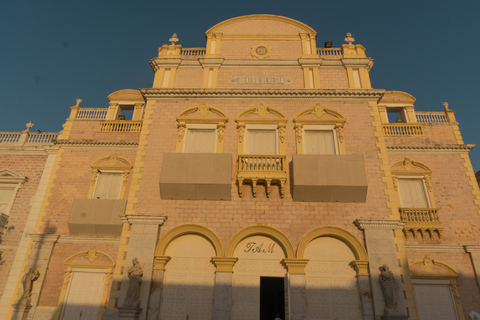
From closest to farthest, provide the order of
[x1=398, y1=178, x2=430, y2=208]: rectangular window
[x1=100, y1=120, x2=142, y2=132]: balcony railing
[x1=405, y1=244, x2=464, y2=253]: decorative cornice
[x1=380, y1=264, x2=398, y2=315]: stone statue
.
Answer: [x1=380, y1=264, x2=398, y2=315]: stone statue
[x1=405, y1=244, x2=464, y2=253]: decorative cornice
[x1=398, y1=178, x2=430, y2=208]: rectangular window
[x1=100, y1=120, x2=142, y2=132]: balcony railing

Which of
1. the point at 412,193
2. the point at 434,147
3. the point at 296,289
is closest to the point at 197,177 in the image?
the point at 296,289

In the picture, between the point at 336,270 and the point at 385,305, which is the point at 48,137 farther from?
the point at 385,305

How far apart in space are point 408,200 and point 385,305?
23.0 ft

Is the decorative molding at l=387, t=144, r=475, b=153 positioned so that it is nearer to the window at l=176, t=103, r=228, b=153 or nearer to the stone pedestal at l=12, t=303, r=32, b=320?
the window at l=176, t=103, r=228, b=153

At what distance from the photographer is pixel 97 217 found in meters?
16.7

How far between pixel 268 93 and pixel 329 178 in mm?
5516

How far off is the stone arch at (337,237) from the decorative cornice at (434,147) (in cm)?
733

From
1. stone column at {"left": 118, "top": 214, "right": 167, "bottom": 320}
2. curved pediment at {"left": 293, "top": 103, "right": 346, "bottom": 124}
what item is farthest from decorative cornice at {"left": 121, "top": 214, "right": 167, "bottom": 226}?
curved pediment at {"left": 293, "top": 103, "right": 346, "bottom": 124}

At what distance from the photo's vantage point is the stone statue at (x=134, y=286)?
1249 centimetres

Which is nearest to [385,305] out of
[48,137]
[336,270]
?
[336,270]

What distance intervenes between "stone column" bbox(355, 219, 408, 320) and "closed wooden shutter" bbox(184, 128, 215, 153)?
7454 mm

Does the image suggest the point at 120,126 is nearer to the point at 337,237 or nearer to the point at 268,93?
the point at 268,93

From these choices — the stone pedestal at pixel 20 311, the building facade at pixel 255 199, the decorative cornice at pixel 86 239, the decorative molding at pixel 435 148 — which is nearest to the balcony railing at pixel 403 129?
the building facade at pixel 255 199

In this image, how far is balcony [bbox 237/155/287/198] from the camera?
14336mm
